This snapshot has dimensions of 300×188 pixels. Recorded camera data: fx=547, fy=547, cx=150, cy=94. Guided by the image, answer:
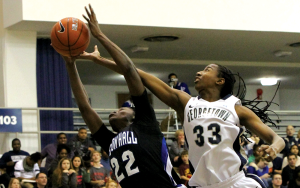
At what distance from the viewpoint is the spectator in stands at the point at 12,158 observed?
29.1ft

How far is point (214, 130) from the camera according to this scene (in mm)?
3826

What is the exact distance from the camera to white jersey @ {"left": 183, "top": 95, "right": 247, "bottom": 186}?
3.78 m

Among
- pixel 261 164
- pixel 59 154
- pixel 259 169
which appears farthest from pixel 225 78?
pixel 261 164

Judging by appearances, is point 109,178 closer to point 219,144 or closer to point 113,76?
point 219,144

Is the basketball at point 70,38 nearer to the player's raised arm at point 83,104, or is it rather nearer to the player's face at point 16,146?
the player's raised arm at point 83,104

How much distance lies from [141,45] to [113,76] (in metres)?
4.18

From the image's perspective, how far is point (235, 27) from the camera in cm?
1111

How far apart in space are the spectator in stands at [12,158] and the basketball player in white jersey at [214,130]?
211 inches

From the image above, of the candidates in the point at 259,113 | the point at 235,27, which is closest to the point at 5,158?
the point at 235,27

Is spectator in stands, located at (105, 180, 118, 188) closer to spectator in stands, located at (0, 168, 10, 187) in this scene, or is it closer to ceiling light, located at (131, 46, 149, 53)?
spectator in stands, located at (0, 168, 10, 187)

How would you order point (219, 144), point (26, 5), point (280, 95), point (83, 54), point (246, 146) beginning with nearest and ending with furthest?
point (219, 144)
point (83, 54)
point (26, 5)
point (246, 146)
point (280, 95)

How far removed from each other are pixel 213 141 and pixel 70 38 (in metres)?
1.36

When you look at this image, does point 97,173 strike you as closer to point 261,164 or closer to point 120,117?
point 261,164

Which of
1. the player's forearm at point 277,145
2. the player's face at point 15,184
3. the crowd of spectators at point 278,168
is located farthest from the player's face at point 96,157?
the player's forearm at point 277,145
